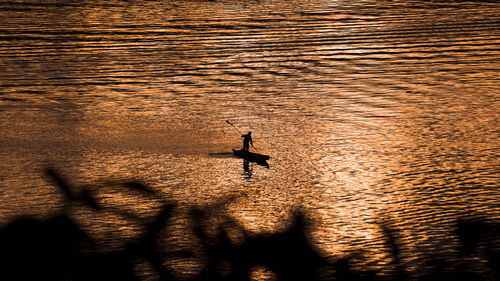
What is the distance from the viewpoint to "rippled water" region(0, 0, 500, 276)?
67.9ft

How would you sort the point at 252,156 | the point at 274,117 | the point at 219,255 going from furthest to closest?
1. the point at 274,117
2. the point at 252,156
3. the point at 219,255

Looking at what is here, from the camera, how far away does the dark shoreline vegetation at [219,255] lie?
A: 55.2 ft

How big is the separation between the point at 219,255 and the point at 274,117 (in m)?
12.2

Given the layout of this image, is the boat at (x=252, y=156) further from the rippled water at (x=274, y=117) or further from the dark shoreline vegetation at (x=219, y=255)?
the dark shoreline vegetation at (x=219, y=255)

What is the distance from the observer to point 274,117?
95.9 ft

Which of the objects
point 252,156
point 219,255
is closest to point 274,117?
point 252,156

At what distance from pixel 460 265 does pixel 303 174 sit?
702 centimetres

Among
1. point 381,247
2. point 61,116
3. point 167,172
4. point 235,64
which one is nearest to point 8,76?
point 61,116

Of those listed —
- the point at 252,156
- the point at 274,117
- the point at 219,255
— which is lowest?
the point at 219,255

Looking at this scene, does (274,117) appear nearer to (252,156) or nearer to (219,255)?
(252,156)

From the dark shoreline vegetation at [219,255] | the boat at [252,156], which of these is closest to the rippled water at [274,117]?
the boat at [252,156]

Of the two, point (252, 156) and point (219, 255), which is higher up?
point (252, 156)

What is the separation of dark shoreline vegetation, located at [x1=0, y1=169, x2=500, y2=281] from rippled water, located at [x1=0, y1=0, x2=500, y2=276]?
0.50 metres

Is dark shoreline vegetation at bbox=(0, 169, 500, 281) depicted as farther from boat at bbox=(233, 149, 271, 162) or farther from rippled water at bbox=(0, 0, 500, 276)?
boat at bbox=(233, 149, 271, 162)
